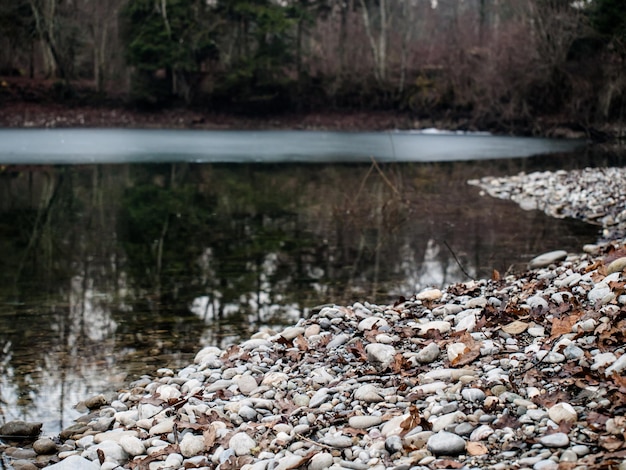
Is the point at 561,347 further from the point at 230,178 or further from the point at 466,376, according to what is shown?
the point at 230,178

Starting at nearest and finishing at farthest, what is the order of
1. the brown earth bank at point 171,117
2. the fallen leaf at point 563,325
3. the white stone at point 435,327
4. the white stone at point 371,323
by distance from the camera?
the fallen leaf at point 563,325 < the white stone at point 435,327 < the white stone at point 371,323 < the brown earth bank at point 171,117

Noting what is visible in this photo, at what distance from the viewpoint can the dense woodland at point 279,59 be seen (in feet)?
137

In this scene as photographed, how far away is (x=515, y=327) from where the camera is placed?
525 cm

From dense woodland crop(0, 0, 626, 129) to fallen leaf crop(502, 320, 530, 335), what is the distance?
37.0 m

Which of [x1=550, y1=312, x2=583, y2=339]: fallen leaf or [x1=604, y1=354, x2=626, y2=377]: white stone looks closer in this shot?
[x1=604, y1=354, x2=626, y2=377]: white stone

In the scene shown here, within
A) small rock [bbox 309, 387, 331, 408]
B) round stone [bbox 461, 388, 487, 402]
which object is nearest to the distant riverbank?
small rock [bbox 309, 387, 331, 408]

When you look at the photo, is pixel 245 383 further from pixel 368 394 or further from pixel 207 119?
pixel 207 119

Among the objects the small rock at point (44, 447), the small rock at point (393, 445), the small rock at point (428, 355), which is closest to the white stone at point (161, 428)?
the small rock at point (44, 447)

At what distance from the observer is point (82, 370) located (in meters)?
6.11

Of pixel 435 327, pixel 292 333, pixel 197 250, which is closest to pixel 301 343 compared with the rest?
pixel 292 333

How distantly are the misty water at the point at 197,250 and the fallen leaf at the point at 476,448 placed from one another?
289 cm

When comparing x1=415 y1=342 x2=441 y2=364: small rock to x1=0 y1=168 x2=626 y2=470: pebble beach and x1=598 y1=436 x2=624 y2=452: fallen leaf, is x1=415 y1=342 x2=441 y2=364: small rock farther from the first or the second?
x1=598 y1=436 x2=624 y2=452: fallen leaf

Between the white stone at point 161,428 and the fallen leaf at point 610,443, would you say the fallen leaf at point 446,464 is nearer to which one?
the fallen leaf at point 610,443

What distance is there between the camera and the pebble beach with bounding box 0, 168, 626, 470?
371cm
